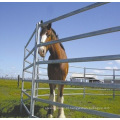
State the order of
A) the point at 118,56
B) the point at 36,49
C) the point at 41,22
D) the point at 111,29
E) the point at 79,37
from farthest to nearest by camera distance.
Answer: the point at 41,22 < the point at 36,49 < the point at 79,37 < the point at 111,29 < the point at 118,56

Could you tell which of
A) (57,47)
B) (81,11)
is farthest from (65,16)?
(57,47)

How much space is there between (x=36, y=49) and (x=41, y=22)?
53cm

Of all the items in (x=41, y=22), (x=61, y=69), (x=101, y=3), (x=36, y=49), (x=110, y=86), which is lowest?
(x=110, y=86)

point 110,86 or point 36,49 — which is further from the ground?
point 36,49

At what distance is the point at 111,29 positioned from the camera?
1.48 metres

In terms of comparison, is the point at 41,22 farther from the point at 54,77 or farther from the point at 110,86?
the point at 110,86

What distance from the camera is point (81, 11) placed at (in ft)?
6.34

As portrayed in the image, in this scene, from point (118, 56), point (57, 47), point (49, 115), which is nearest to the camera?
point (118, 56)

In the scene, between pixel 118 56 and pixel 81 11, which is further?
pixel 81 11

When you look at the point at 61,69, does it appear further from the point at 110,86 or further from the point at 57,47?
the point at 110,86

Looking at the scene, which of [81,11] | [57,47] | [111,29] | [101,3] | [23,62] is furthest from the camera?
[23,62]

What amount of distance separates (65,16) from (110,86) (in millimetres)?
1176

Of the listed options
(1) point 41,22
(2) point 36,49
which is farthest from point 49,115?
(1) point 41,22

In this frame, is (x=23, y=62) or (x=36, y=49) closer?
(x=36, y=49)
